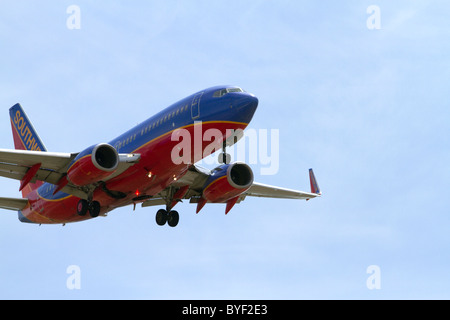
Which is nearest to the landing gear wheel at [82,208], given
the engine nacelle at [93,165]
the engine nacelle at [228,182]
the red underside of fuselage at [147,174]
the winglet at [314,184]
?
the red underside of fuselage at [147,174]

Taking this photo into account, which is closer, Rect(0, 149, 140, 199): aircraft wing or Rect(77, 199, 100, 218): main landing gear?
Rect(0, 149, 140, 199): aircraft wing

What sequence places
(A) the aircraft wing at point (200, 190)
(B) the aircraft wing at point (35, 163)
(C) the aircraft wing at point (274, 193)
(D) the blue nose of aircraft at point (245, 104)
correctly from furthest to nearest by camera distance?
(C) the aircraft wing at point (274, 193) < (A) the aircraft wing at point (200, 190) < (B) the aircraft wing at point (35, 163) < (D) the blue nose of aircraft at point (245, 104)

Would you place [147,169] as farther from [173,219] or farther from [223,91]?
[173,219]

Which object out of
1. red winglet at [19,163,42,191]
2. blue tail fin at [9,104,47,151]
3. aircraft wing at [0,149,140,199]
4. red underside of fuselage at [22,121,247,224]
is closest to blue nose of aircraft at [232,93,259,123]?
red underside of fuselage at [22,121,247,224]

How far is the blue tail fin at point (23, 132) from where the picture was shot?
163 feet

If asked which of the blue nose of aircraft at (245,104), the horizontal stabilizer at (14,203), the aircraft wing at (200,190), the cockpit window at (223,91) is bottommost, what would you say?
the horizontal stabilizer at (14,203)

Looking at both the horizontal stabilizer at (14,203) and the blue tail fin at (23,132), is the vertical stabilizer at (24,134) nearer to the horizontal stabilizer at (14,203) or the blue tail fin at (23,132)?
the blue tail fin at (23,132)

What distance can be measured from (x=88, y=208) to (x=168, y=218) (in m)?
5.75

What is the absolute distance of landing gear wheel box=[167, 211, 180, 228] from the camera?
144 feet

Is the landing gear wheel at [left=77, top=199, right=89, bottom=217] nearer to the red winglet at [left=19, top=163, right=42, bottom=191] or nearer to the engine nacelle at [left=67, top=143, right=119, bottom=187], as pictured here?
the engine nacelle at [left=67, top=143, right=119, bottom=187]

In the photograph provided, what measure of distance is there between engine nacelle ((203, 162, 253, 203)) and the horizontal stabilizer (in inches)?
493

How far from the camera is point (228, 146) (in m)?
36.7

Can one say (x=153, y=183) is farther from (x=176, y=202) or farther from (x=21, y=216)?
(x=21, y=216)

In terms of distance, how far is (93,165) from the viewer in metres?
36.3
